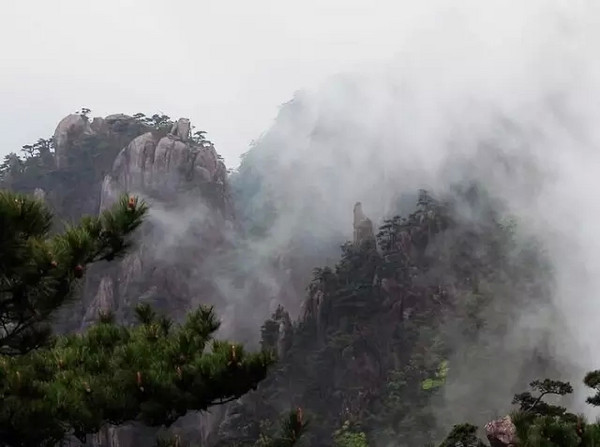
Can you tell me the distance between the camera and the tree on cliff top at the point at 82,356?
3.08 m

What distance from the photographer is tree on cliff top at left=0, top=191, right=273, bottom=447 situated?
10.1 feet

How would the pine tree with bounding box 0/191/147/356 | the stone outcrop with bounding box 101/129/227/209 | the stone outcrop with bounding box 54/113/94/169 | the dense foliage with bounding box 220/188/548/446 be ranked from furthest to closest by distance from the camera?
the stone outcrop with bounding box 54/113/94/169 < the stone outcrop with bounding box 101/129/227/209 < the dense foliage with bounding box 220/188/548/446 < the pine tree with bounding box 0/191/147/356

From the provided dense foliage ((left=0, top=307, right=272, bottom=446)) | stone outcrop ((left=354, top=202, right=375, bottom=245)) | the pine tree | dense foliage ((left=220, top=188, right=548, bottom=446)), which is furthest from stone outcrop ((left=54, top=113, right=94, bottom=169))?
the pine tree

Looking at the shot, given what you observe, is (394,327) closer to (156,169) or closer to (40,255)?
(156,169)

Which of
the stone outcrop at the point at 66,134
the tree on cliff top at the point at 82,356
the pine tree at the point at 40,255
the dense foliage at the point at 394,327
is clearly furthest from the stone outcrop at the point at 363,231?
the pine tree at the point at 40,255

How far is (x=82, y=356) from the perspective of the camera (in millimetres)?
3803

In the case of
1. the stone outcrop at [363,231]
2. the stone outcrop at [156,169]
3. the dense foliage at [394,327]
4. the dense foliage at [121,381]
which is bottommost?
the dense foliage at [121,381]

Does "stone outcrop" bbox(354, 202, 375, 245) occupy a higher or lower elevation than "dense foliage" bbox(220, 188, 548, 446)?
higher

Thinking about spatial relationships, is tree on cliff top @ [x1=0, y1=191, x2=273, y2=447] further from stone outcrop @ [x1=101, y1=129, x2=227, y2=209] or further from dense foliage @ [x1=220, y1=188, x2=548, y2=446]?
stone outcrop @ [x1=101, y1=129, x2=227, y2=209]

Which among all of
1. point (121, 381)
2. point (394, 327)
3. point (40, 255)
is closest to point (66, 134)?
point (394, 327)

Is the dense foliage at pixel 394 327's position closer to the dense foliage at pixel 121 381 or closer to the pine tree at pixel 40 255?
the dense foliage at pixel 121 381

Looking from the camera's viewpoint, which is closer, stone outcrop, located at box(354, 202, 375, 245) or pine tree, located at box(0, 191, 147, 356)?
pine tree, located at box(0, 191, 147, 356)

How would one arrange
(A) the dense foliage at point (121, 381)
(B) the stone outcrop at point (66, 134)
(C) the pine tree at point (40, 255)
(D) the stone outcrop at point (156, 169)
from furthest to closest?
(B) the stone outcrop at point (66, 134)
(D) the stone outcrop at point (156, 169)
(A) the dense foliage at point (121, 381)
(C) the pine tree at point (40, 255)

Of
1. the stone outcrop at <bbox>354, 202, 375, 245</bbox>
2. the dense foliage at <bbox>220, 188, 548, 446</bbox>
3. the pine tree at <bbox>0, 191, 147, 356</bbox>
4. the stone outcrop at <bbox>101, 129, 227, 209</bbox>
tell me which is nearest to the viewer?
the pine tree at <bbox>0, 191, 147, 356</bbox>
